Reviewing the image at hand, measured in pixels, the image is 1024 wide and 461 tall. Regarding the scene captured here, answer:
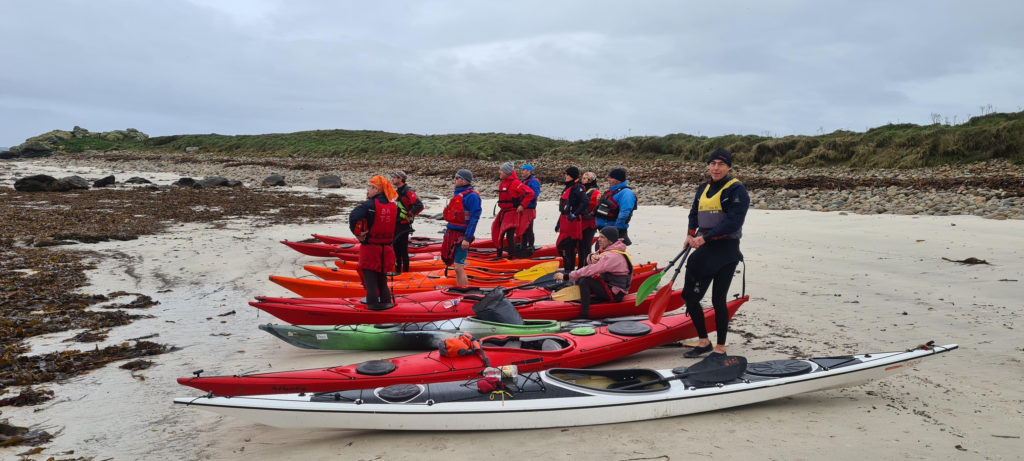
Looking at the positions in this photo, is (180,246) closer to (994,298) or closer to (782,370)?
(782,370)

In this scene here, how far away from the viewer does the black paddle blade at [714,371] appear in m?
4.05

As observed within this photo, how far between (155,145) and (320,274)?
64.6 meters

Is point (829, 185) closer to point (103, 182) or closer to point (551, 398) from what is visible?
point (551, 398)

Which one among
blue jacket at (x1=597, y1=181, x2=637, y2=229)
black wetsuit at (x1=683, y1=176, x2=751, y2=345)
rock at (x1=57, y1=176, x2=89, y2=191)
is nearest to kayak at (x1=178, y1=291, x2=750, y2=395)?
black wetsuit at (x1=683, y1=176, x2=751, y2=345)

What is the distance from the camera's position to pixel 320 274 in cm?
835

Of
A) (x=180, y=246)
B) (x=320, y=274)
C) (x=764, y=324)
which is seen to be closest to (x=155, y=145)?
(x=180, y=246)

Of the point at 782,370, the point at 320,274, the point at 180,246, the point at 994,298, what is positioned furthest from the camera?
the point at 180,246

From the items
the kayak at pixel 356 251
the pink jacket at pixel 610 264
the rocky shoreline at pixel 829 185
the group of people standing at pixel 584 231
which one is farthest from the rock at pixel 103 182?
the pink jacket at pixel 610 264

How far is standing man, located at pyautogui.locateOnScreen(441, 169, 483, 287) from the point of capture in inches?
282

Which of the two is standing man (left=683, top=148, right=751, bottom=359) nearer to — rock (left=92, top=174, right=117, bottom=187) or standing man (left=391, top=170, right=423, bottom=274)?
standing man (left=391, top=170, right=423, bottom=274)

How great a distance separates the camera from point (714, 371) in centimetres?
416

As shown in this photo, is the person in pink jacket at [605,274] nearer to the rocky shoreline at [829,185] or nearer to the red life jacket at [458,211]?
the red life jacket at [458,211]

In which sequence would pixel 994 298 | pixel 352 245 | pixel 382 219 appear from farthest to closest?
pixel 352 245, pixel 994 298, pixel 382 219

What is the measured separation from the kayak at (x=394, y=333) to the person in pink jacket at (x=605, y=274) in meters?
0.62
